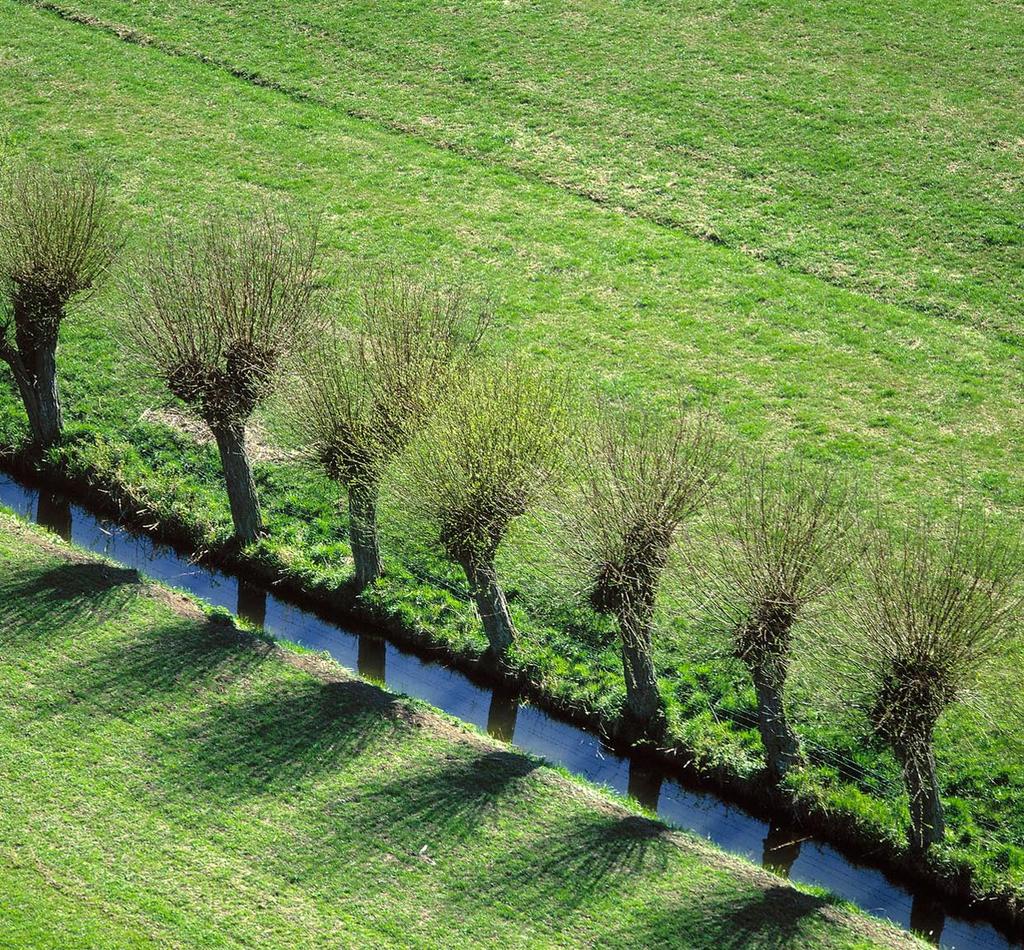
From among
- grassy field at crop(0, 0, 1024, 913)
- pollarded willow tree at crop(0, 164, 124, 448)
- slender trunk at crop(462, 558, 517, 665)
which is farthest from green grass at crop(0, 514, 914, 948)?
pollarded willow tree at crop(0, 164, 124, 448)

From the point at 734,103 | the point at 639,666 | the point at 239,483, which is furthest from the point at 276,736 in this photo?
the point at 734,103

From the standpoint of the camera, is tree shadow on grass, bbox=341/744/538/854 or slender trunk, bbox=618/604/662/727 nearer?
tree shadow on grass, bbox=341/744/538/854

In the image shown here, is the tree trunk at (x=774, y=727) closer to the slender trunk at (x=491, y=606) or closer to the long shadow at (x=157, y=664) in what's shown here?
the slender trunk at (x=491, y=606)

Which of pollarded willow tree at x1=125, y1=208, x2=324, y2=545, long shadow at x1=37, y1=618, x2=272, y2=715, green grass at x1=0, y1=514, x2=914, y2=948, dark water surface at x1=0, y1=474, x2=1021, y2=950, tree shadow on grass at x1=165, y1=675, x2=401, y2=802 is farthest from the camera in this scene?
pollarded willow tree at x1=125, y1=208, x2=324, y2=545

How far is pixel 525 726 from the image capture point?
29.5 m

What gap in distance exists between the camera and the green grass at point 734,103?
145 ft

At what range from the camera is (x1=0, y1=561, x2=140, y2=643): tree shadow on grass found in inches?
1185

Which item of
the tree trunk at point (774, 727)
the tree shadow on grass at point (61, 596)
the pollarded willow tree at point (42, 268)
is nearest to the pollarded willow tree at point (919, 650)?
the tree trunk at point (774, 727)

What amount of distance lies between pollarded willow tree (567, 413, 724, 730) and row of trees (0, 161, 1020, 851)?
46mm

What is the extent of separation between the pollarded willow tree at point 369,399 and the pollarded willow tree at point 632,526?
416 cm

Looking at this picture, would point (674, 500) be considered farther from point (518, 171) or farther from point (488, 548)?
point (518, 171)

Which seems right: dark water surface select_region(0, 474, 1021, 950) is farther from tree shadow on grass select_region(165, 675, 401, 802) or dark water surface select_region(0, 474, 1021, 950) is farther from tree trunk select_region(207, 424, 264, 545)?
tree shadow on grass select_region(165, 675, 401, 802)

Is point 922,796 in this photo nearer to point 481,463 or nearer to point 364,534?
point 481,463

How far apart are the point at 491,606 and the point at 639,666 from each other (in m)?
3.69
